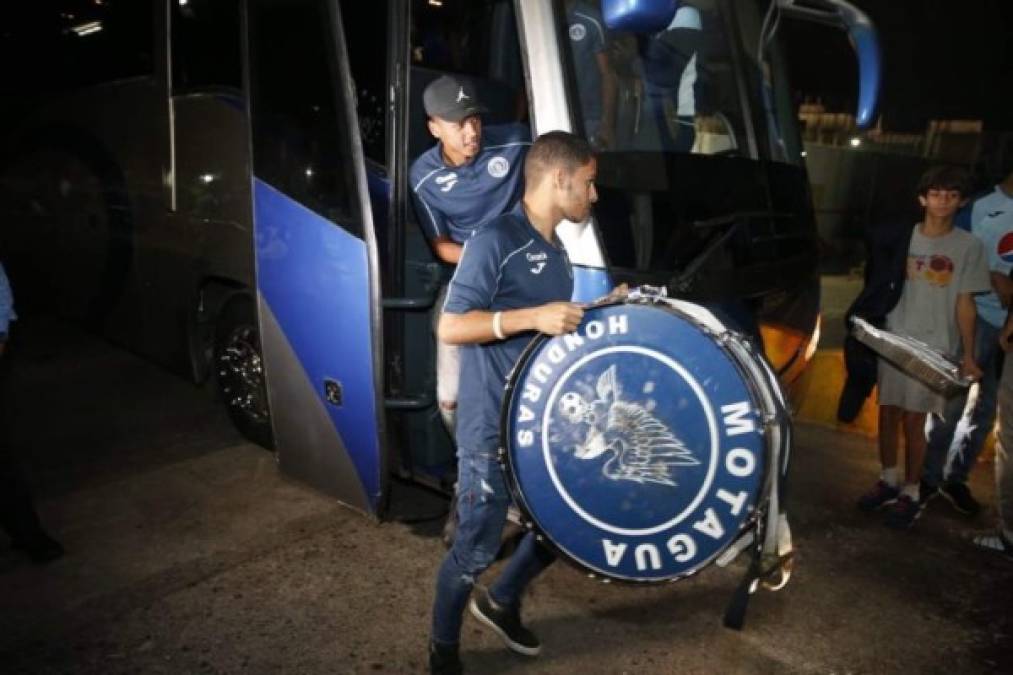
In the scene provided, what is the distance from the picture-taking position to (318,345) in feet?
11.3

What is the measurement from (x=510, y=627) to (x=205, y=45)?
3653 mm

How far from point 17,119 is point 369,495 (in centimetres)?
545

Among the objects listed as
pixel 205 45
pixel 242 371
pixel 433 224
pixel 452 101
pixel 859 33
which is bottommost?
pixel 242 371

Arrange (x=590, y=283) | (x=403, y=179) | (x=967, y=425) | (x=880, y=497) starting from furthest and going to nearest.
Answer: (x=967, y=425)
(x=880, y=497)
(x=403, y=179)
(x=590, y=283)

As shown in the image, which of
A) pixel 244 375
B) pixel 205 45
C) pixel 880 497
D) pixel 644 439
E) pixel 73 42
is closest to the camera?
pixel 644 439

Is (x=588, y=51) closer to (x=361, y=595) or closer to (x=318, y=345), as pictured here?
(x=318, y=345)

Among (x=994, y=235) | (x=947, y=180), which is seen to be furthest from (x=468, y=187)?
(x=994, y=235)

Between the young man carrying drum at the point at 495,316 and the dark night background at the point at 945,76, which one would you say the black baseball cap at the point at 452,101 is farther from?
the dark night background at the point at 945,76

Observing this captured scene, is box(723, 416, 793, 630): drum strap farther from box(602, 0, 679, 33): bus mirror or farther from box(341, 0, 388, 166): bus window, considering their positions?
box(341, 0, 388, 166): bus window

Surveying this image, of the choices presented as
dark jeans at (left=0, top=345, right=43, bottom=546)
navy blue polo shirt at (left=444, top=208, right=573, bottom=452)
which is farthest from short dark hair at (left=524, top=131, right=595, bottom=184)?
dark jeans at (left=0, top=345, right=43, bottom=546)

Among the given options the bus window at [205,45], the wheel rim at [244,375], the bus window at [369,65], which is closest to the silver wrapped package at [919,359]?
the bus window at [369,65]

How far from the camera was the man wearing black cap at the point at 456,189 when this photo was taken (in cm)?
331

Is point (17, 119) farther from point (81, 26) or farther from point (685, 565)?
point (685, 565)

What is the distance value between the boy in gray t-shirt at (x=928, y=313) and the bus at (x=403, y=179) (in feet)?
1.67
